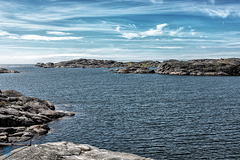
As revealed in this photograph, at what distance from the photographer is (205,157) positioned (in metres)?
25.3

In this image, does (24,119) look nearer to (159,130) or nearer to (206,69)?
(159,130)

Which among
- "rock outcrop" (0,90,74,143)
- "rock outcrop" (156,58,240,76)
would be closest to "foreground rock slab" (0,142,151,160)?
"rock outcrop" (0,90,74,143)

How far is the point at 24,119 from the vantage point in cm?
3716

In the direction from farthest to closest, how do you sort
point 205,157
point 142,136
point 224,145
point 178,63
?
1. point 178,63
2. point 142,136
3. point 224,145
4. point 205,157

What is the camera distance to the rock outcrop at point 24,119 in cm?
3165

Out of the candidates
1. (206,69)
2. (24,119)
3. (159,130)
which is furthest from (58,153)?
(206,69)

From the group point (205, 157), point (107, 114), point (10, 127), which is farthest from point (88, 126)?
point (205, 157)

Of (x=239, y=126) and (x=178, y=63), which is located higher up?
(x=178, y=63)

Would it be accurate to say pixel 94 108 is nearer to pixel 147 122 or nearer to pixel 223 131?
pixel 147 122

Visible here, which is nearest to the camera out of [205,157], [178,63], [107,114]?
[205,157]

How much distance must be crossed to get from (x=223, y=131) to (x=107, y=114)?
22694mm

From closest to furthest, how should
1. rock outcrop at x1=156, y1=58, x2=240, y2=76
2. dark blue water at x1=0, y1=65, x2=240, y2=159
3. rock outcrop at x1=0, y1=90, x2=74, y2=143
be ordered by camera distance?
dark blue water at x1=0, y1=65, x2=240, y2=159 → rock outcrop at x1=0, y1=90, x2=74, y2=143 → rock outcrop at x1=156, y1=58, x2=240, y2=76

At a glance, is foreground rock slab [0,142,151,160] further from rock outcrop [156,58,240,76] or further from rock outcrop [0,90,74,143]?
rock outcrop [156,58,240,76]

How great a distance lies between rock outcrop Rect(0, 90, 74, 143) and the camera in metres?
31.6
